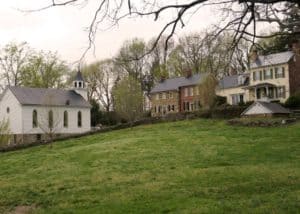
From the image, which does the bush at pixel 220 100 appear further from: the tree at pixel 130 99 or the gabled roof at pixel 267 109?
the gabled roof at pixel 267 109

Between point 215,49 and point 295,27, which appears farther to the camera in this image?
point 215,49

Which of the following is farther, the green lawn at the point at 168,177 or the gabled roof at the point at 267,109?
the gabled roof at the point at 267,109

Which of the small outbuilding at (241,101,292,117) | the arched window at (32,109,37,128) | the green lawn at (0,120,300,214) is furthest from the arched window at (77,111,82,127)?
the green lawn at (0,120,300,214)

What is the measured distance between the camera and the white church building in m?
58.2

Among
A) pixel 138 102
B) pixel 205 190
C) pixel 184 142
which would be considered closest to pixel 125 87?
pixel 138 102

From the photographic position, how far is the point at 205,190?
45.6 feet

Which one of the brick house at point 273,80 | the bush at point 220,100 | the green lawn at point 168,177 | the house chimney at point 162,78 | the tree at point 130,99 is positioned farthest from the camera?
the house chimney at point 162,78

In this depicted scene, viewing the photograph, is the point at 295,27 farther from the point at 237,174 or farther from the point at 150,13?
the point at 237,174

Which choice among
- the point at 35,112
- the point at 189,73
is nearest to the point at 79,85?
the point at 35,112

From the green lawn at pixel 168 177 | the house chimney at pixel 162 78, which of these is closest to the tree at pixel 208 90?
the house chimney at pixel 162 78

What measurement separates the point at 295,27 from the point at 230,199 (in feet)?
16.5

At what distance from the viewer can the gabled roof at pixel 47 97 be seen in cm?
5847

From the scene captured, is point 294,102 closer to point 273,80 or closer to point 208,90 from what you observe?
point 273,80

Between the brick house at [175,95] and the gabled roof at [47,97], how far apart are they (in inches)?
505
